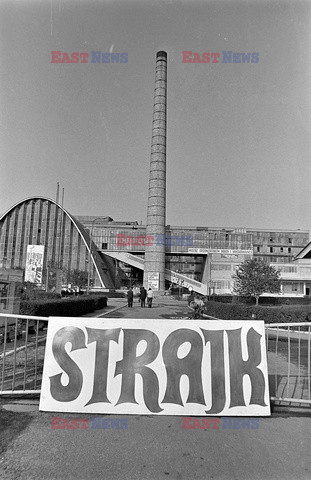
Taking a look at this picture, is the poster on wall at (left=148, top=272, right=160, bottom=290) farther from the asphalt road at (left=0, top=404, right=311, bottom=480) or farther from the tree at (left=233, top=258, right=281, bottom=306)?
the asphalt road at (left=0, top=404, right=311, bottom=480)

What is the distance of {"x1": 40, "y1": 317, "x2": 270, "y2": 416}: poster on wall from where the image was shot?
456 centimetres

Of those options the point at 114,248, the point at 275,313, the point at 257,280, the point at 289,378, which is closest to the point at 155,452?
the point at 289,378

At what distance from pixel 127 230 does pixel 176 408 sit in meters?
77.6

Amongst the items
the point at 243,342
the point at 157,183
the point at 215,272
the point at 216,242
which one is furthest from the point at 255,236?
the point at 243,342

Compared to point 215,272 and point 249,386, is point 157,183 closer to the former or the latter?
point 215,272

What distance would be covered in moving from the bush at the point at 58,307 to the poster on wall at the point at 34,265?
9.93m

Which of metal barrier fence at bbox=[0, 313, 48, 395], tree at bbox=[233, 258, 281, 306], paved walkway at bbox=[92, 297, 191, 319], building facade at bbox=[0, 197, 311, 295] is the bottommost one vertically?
paved walkway at bbox=[92, 297, 191, 319]

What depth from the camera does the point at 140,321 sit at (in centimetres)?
496

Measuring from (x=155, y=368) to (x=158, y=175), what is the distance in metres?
57.0

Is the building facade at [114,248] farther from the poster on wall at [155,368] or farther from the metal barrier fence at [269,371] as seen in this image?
the poster on wall at [155,368]

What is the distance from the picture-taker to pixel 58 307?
14.8 metres

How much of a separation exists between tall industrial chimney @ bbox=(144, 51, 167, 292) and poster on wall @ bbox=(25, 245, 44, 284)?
99.1ft

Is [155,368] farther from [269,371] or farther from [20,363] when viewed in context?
[20,363]

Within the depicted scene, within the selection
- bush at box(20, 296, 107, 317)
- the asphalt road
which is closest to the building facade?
bush at box(20, 296, 107, 317)
